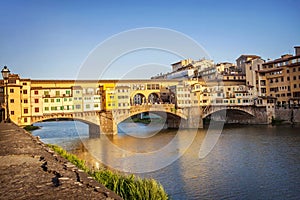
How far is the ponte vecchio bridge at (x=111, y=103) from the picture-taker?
3709cm

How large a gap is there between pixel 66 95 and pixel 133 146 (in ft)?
50.7

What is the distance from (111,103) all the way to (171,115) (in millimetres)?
12128

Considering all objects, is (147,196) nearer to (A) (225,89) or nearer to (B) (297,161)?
(B) (297,161)

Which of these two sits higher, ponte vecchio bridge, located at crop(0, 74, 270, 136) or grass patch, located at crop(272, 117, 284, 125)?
ponte vecchio bridge, located at crop(0, 74, 270, 136)

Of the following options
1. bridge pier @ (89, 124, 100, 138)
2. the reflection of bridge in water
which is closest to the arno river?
the reflection of bridge in water

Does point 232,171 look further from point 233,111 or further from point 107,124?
point 233,111

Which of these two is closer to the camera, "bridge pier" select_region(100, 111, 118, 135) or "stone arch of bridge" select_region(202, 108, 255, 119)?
"bridge pier" select_region(100, 111, 118, 135)

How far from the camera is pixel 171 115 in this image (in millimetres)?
49375

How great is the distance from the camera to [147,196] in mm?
8789

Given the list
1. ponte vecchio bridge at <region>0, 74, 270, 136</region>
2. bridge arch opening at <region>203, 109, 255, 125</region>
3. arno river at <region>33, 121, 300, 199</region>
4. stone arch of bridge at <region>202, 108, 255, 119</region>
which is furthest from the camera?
bridge arch opening at <region>203, 109, 255, 125</region>

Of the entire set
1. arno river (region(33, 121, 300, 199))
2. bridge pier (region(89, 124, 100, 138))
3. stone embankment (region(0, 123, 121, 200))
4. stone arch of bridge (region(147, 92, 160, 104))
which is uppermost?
stone arch of bridge (region(147, 92, 160, 104))

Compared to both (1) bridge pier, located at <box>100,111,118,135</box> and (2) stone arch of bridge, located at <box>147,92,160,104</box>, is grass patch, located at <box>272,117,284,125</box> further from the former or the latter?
(1) bridge pier, located at <box>100,111,118,135</box>

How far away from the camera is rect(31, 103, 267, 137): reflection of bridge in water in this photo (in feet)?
130

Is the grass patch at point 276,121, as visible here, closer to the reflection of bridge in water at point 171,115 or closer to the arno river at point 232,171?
the reflection of bridge in water at point 171,115
